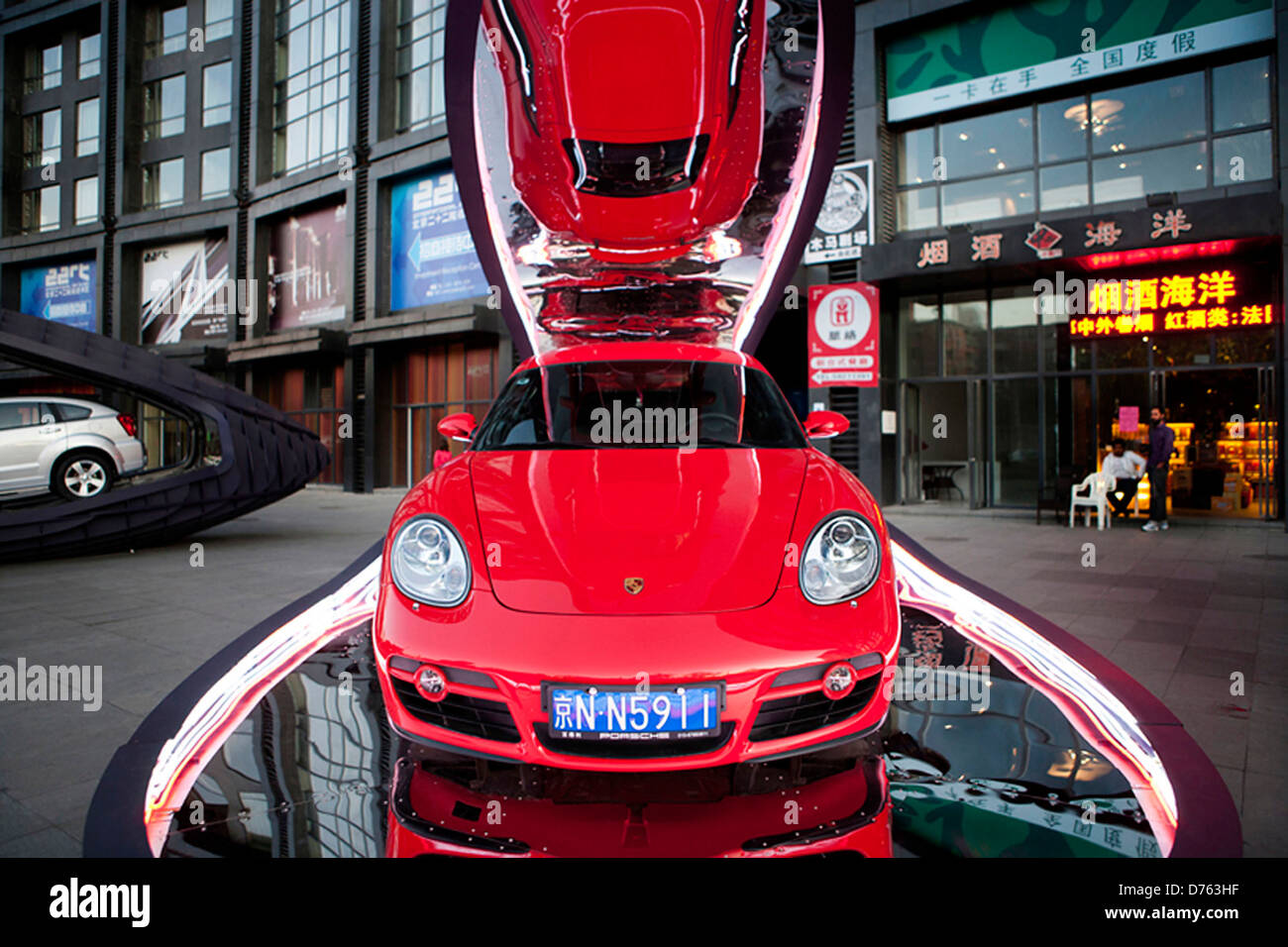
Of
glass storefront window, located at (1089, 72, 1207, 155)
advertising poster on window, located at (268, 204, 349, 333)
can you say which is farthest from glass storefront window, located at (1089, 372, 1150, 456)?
advertising poster on window, located at (268, 204, 349, 333)

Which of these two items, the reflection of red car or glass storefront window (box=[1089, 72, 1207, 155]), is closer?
the reflection of red car

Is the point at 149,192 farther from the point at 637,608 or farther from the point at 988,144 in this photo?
the point at 637,608

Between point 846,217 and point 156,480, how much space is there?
11213 millimetres

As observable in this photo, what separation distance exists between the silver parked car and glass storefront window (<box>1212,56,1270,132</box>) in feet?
50.7

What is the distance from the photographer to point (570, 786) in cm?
210

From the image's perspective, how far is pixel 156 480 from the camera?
8047mm

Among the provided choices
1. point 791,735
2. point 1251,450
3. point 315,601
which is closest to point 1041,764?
point 791,735

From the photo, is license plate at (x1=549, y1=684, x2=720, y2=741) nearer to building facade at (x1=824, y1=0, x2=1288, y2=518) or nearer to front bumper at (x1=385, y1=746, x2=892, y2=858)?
front bumper at (x1=385, y1=746, x2=892, y2=858)

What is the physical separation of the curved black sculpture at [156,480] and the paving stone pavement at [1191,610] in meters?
7.64

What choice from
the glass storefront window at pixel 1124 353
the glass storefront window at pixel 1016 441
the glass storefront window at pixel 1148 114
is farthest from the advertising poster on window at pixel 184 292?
the glass storefront window at pixel 1124 353

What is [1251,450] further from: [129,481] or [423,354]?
[423,354]

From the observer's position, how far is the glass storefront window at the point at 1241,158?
10.8 meters

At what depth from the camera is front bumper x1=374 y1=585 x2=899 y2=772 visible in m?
1.92

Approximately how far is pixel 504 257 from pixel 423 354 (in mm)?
17110
